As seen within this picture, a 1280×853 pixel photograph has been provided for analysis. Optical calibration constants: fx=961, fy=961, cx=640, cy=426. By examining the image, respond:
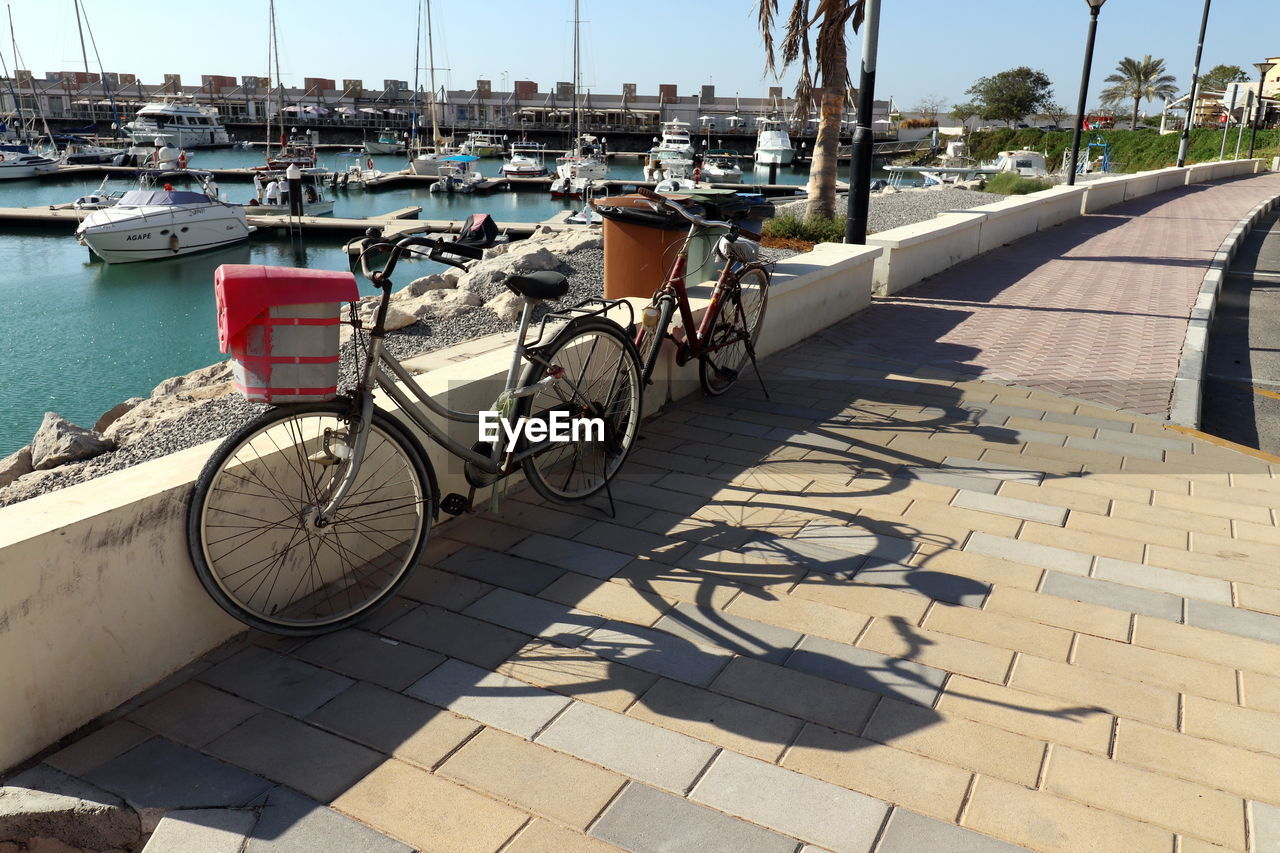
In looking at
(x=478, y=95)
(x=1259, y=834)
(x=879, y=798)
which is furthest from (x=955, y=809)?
(x=478, y=95)

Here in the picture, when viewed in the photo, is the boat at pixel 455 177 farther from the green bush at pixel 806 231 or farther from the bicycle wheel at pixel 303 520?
the bicycle wheel at pixel 303 520

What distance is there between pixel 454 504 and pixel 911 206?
55.5 ft

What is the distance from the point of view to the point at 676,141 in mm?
80750

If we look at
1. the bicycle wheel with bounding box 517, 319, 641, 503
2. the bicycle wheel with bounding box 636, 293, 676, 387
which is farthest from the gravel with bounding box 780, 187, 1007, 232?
Answer: the bicycle wheel with bounding box 517, 319, 641, 503

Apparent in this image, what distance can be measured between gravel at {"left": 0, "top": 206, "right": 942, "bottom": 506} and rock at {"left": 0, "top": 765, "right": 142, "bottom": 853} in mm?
3131

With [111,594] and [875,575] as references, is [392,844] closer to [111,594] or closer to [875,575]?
[111,594]

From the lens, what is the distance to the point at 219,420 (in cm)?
769

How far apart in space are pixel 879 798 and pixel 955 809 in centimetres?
18

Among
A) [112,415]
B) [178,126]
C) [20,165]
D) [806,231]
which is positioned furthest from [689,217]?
[178,126]

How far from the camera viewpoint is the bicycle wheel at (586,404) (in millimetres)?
3871

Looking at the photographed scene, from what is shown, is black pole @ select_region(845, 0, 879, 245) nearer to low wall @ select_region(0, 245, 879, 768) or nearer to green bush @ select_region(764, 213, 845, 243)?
green bush @ select_region(764, 213, 845, 243)

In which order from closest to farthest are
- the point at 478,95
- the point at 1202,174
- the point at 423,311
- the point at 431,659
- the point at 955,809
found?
1. the point at 955,809
2. the point at 431,659
3. the point at 423,311
4. the point at 1202,174
5. the point at 478,95

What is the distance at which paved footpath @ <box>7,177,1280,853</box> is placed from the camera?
2.31 metres

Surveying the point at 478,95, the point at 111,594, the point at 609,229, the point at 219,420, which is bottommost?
the point at 219,420
